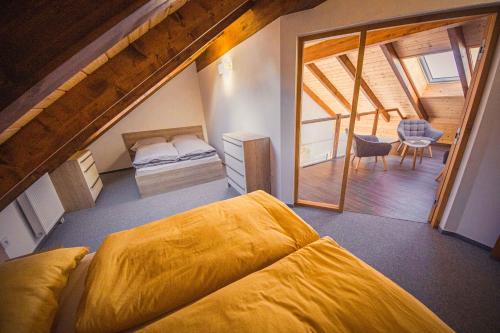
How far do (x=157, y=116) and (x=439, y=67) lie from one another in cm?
593

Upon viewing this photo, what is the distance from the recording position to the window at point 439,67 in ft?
11.6

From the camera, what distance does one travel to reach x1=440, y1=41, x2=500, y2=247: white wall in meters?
1.53

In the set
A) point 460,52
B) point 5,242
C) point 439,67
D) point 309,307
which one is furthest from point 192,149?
point 439,67

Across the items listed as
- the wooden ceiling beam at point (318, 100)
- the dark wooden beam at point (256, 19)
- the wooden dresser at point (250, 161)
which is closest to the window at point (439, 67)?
the wooden ceiling beam at point (318, 100)

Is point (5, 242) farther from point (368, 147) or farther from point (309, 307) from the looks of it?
point (368, 147)

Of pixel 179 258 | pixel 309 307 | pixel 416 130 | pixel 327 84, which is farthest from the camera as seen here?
pixel 327 84

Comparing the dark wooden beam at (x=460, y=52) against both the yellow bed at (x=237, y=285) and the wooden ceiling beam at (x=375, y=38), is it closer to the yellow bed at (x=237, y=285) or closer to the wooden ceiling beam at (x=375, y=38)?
the wooden ceiling beam at (x=375, y=38)

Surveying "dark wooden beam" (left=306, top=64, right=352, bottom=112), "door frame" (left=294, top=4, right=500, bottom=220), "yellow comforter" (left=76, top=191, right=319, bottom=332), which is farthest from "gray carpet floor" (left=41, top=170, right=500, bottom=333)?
"dark wooden beam" (left=306, top=64, right=352, bottom=112)

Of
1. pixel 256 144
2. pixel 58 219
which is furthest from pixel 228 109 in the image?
pixel 58 219

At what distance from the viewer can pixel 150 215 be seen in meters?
2.65

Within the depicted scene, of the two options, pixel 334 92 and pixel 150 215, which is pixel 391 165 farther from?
pixel 150 215

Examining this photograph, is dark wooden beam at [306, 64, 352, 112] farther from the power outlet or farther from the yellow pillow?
the power outlet

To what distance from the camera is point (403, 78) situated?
373 centimetres

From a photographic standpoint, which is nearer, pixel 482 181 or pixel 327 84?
pixel 482 181
